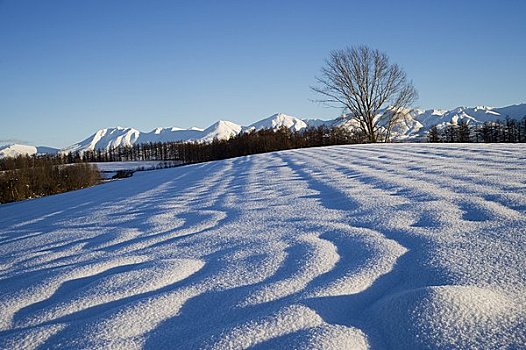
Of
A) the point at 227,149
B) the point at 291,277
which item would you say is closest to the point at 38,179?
the point at 227,149

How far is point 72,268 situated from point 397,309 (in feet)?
4.53

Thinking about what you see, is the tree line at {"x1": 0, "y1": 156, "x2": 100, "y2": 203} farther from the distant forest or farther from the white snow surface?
the white snow surface

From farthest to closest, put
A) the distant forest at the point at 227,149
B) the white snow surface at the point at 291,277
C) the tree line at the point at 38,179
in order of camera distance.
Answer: the tree line at the point at 38,179 → the distant forest at the point at 227,149 → the white snow surface at the point at 291,277

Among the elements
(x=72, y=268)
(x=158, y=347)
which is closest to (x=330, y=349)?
(x=158, y=347)

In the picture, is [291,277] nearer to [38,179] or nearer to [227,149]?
[227,149]

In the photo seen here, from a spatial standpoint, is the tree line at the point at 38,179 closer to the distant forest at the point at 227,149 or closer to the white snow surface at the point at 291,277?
the distant forest at the point at 227,149

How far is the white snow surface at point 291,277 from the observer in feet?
2.85

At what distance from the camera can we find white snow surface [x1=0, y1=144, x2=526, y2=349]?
870 mm

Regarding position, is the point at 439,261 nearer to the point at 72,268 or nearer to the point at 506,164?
the point at 72,268

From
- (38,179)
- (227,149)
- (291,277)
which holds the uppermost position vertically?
(227,149)

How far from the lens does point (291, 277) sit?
48.4 inches

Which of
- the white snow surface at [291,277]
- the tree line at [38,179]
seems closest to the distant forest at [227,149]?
the tree line at [38,179]

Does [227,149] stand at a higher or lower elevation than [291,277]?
higher

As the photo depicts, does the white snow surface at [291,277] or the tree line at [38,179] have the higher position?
the white snow surface at [291,277]
